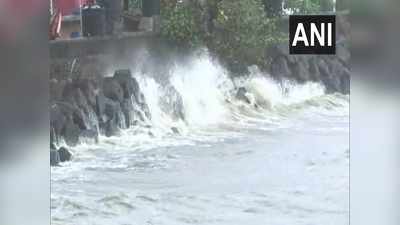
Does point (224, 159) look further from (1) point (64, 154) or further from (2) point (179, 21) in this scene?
(1) point (64, 154)

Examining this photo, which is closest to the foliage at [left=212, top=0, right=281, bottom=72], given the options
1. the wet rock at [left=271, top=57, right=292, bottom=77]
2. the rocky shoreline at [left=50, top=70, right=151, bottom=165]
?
the wet rock at [left=271, top=57, right=292, bottom=77]

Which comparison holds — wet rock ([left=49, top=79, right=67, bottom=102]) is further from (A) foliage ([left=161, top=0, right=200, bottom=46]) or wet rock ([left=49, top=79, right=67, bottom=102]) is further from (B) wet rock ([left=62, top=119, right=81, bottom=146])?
(A) foliage ([left=161, top=0, right=200, bottom=46])

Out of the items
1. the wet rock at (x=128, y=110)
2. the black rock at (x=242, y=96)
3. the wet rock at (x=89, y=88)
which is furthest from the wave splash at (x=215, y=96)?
the wet rock at (x=89, y=88)

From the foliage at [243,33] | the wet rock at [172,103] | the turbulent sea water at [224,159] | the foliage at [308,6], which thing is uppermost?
the foliage at [308,6]

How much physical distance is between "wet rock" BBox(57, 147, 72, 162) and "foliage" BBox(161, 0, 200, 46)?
87cm

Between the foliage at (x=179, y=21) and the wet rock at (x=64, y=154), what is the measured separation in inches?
34.4

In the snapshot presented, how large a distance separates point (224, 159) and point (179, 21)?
79 cm

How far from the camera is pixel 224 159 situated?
4.83 m

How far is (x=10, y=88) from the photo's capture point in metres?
5.01

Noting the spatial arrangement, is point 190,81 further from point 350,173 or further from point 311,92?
point 350,173

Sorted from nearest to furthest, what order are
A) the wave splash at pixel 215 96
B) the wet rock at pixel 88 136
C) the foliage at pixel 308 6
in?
the foliage at pixel 308 6, the wave splash at pixel 215 96, the wet rock at pixel 88 136

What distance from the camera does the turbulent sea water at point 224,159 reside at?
4777 mm

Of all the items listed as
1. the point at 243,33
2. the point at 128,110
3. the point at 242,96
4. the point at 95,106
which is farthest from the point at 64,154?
the point at 243,33

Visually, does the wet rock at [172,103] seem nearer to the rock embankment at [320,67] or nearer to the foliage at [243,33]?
the foliage at [243,33]
